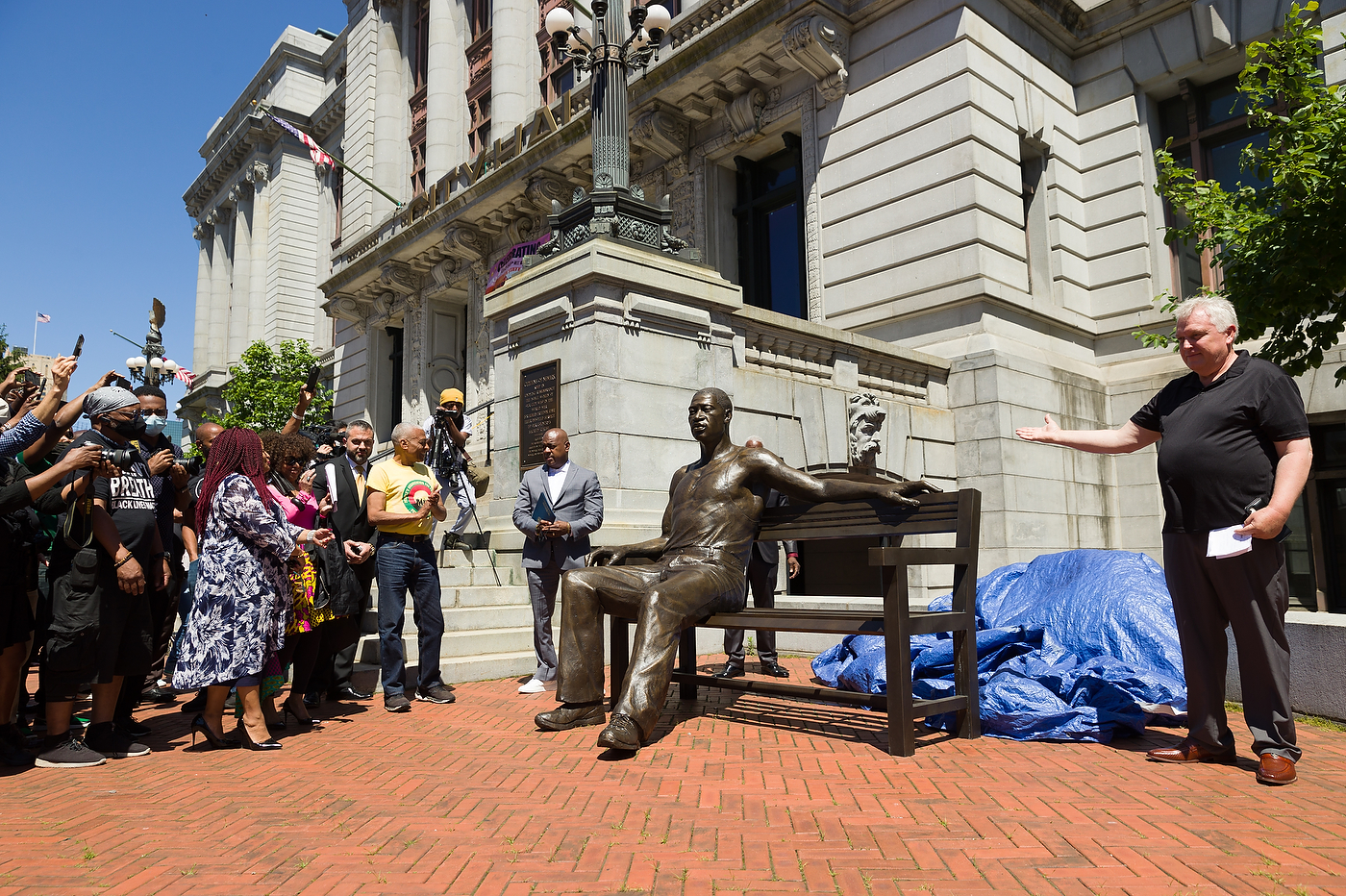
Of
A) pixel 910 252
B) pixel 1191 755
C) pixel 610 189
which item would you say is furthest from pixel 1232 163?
pixel 1191 755

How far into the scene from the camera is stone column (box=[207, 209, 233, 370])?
50188mm

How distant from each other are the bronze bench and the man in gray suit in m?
1.32

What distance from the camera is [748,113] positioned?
691 inches

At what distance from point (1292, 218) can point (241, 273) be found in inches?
1880

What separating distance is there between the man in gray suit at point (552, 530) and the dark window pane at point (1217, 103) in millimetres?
14507

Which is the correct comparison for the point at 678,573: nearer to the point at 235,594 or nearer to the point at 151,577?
the point at 235,594

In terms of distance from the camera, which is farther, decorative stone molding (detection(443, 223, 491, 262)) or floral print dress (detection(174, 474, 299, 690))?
decorative stone molding (detection(443, 223, 491, 262))

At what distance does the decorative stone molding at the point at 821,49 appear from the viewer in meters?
15.5

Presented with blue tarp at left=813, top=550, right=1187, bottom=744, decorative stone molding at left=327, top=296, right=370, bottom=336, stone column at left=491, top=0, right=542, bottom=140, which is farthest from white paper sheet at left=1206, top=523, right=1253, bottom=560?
decorative stone molding at left=327, top=296, right=370, bottom=336

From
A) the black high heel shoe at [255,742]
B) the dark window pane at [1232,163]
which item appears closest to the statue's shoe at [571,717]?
the black high heel shoe at [255,742]

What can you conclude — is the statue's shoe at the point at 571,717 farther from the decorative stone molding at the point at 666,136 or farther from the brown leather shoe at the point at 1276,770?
the decorative stone molding at the point at 666,136

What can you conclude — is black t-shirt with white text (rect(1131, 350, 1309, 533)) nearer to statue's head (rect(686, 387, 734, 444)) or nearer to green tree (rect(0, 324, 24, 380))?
statue's head (rect(686, 387, 734, 444))

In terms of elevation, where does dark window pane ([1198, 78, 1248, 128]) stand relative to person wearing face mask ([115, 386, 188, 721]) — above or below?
above

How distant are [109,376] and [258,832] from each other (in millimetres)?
3652
